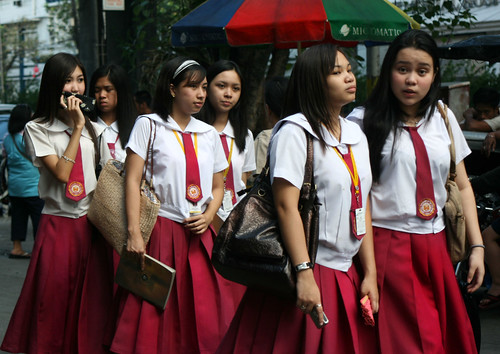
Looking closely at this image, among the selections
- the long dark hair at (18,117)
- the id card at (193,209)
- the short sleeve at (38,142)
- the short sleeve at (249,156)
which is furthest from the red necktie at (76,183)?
the long dark hair at (18,117)

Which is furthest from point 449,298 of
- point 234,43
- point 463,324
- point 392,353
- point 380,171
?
point 234,43

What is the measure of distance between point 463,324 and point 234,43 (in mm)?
3993

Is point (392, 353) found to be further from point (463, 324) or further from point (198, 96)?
point (198, 96)

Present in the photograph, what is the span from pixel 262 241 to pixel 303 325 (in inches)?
15.3

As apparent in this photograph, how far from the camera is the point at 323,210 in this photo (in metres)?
3.22

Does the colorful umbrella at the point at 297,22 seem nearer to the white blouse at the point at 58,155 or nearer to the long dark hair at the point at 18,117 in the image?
the white blouse at the point at 58,155

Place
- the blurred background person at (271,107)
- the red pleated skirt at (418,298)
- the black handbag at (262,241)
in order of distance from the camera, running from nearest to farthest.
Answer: the black handbag at (262,241)
the red pleated skirt at (418,298)
the blurred background person at (271,107)

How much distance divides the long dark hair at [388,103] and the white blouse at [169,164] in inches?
41.1

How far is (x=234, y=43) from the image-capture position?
7.04 meters

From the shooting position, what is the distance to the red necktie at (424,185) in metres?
3.54

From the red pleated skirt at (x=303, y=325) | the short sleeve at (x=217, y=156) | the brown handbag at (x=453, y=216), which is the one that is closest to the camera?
the red pleated skirt at (x=303, y=325)

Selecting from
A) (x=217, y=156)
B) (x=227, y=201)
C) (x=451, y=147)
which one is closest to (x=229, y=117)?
(x=227, y=201)

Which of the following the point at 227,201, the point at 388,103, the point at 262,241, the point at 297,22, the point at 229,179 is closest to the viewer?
the point at 262,241

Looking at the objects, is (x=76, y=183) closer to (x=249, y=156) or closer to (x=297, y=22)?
(x=249, y=156)
